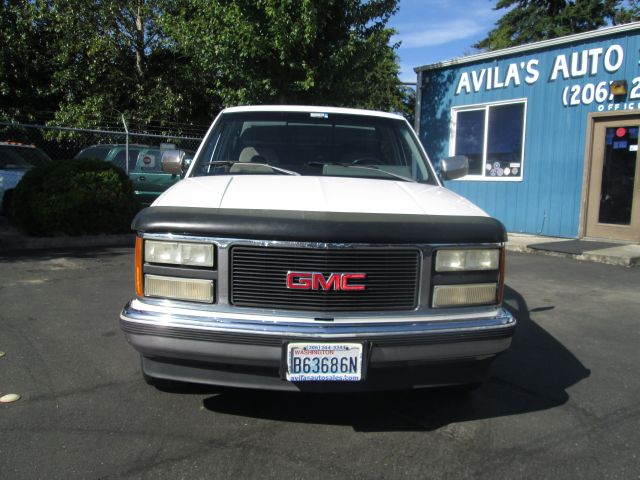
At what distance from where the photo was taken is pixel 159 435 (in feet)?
9.16

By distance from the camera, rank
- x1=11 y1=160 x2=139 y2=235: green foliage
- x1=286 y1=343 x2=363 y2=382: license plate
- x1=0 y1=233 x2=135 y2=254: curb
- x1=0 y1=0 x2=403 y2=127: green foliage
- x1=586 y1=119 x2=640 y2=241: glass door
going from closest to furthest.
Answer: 1. x1=286 y1=343 x2=363 y2=382: license plate
2. x1=0 y1=233 x2=135 y2=254: curb
3. x1=11 y1=160 x2=139 y2=235: green foliage
4. x1=586 y1=119 x2=640 y2=241: glass door
5. x1=0 y1=0 x2=403 y2=127: green foliage

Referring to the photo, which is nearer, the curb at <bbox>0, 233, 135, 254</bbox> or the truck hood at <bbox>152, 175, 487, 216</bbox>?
the truck hood at <bbox>152, 175, 487, 216</bbox>

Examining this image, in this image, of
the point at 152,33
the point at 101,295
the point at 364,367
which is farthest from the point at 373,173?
the point at 152,33

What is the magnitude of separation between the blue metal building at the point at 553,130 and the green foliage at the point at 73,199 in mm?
7673

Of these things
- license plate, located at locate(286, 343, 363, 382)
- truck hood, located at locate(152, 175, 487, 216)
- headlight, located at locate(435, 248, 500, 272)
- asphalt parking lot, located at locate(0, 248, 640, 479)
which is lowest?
asphalt parking lot, located at locate(0, 248, 640, 479)

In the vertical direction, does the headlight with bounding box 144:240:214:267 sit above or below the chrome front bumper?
above

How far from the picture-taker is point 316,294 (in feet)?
8.48

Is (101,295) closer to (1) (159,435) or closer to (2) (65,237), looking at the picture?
(1) (159,435)

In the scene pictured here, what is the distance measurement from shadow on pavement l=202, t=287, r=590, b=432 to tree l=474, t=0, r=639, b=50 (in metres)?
26.5

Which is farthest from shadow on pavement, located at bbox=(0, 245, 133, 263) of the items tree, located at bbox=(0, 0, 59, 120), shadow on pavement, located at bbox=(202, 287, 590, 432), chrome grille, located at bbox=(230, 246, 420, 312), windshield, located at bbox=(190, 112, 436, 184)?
tree, located at bbox=(0, 0, 59, 120)

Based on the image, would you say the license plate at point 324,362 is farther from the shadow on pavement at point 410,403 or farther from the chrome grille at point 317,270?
the shadow on pavement at point 410,403

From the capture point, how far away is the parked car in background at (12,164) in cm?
1101

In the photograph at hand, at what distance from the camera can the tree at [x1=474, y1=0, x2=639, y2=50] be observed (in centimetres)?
2600

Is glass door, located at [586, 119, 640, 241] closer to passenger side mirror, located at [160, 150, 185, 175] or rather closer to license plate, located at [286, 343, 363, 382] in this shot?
passenger side mirror, located at [160, 150, 185, 175]
